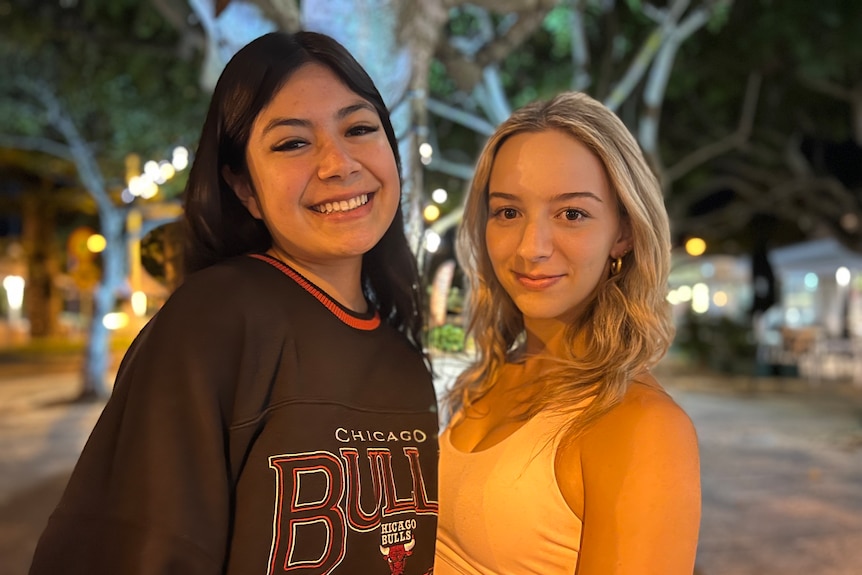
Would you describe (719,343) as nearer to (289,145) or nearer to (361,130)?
(361,130)

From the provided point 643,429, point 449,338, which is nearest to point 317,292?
point 643,429

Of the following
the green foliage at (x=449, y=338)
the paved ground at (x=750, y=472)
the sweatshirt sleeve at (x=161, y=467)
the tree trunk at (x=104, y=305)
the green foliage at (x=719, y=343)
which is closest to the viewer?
the sweatshirt sleeve at (x=161, y=467)

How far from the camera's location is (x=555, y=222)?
5.22 ft

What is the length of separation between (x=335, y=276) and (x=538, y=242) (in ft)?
1.51

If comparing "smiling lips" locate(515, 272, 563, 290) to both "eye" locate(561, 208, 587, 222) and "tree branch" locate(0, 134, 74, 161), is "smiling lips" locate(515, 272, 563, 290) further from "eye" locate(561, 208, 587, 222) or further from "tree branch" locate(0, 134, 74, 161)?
"tree branch" locate(0, 134, 74, 161)

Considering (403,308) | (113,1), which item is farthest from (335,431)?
(113,1)

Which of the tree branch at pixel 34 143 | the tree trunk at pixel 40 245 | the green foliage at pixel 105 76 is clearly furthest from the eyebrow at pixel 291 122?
the tree trunk at pixel 40 245

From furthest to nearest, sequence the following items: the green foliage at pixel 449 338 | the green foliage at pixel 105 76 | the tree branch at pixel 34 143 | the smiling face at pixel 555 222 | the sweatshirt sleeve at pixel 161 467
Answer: the tree branch at pixel 34 143, the green foliage at pixel 105 76, the green foliage at pixel 449 338, the smiling face at pixel 555 222, the sweatshirt sleeve at pixel 161 467

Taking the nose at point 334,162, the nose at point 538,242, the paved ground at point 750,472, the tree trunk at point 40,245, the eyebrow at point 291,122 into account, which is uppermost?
the tree trunk at point 40,245

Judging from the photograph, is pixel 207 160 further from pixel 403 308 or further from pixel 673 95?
pixel 673 95

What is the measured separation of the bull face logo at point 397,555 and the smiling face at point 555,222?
1.96 ft

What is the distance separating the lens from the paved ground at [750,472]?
4.92 metres

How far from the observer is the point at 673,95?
36.8 feet

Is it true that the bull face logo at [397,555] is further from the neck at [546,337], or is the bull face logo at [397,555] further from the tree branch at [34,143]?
the tree branch at [34,143]
